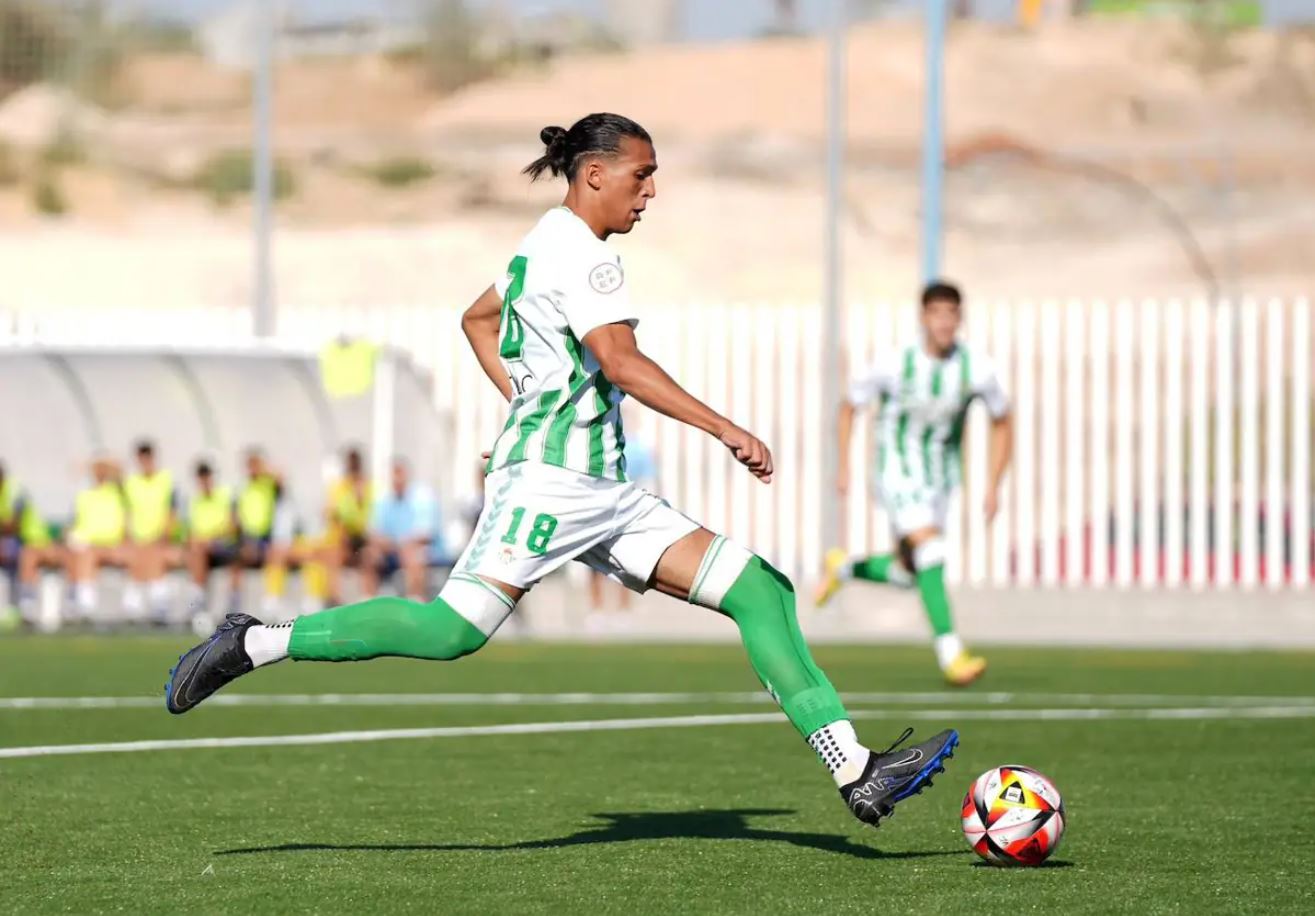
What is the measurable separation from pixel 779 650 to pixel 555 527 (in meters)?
0.73

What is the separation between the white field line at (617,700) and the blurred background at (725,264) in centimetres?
960

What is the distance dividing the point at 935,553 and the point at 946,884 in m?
7.43

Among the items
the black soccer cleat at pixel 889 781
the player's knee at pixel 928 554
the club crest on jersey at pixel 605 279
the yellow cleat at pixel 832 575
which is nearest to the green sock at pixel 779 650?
the black soccer cleat at pixel 889 781

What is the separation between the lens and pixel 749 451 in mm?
6934

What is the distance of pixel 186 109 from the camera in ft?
267

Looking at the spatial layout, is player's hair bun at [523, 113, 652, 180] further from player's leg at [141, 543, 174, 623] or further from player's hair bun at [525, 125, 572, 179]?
player's leg at [141, 543, 174, 623]

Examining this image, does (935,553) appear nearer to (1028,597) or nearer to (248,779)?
(248,779)

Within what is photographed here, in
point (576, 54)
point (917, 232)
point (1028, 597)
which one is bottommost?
point (1028, 597)

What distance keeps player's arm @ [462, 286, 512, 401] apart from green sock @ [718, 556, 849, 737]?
3.15 ft

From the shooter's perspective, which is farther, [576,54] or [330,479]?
[576,54]

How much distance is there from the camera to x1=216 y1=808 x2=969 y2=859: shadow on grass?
298 inches

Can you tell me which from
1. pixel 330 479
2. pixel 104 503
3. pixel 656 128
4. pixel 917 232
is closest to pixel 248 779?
pixel 104 503

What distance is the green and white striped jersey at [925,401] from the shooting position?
1448cm

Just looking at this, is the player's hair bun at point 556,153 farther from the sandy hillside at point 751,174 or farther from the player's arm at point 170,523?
the sandy hillside at point 751,174
